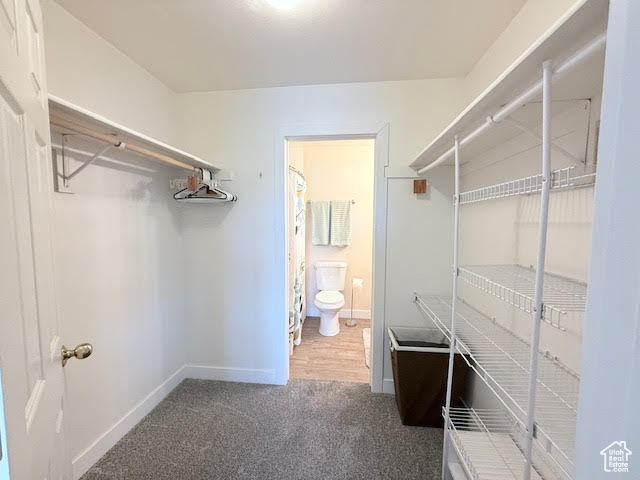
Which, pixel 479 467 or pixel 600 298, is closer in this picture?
pixel 600 298

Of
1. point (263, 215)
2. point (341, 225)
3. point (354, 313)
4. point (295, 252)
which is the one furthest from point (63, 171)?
point (354, 313)

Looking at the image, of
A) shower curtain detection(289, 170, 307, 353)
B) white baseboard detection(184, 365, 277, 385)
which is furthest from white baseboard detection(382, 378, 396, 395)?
shower curtain detection(289, 170, 307, 353)

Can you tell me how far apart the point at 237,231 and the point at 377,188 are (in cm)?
117

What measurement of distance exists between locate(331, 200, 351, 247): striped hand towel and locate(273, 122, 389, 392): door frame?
1.72 m

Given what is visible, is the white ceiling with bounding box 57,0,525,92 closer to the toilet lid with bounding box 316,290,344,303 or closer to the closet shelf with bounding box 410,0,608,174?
the closet shelf with bounding box 410,0,608,174

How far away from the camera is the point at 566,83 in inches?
33.8

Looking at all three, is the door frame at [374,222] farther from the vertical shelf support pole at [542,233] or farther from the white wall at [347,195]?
the white wall at [347,195]

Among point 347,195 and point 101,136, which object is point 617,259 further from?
point 347,195

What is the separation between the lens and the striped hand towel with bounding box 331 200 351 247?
154 inches

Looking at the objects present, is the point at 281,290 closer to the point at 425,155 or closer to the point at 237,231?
the point at 237,231

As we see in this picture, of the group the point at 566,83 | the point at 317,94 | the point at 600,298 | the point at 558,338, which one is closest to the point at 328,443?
the point at 558,338

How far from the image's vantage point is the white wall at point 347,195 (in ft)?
12.8

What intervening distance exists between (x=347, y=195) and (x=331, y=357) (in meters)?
2.14
